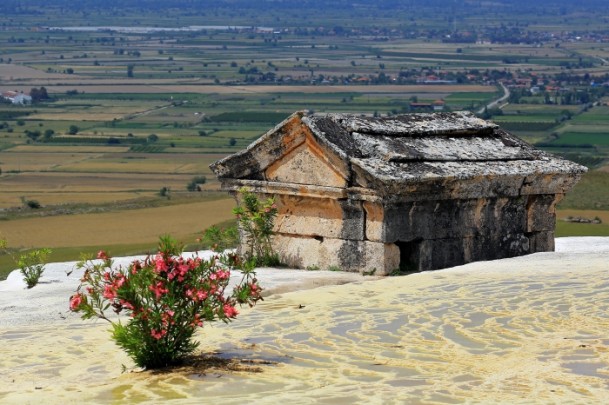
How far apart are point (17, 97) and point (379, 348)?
104 meters

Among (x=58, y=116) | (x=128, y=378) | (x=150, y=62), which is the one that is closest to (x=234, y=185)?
(x=128, y=378)

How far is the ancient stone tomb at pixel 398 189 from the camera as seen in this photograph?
12664mm

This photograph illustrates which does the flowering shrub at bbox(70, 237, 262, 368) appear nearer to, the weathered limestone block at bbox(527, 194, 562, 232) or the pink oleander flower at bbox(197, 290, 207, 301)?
the pink oleander flower at bbox(197, 290, 207, 301)

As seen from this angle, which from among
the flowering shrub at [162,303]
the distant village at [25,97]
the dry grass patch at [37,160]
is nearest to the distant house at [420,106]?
the dry grass patch at [37,160]

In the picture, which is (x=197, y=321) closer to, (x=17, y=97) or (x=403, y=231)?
(x=403, y=231)

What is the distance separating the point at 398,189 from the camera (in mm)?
12398

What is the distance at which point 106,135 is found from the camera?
79375mm

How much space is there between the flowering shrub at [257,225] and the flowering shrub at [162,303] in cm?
458

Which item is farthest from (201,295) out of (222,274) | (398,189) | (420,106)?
(420,106)

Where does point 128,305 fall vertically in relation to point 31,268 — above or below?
above

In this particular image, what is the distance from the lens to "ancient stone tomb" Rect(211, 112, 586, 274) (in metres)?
12.7

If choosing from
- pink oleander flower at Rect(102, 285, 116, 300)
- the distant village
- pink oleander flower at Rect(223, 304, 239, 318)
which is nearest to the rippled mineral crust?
pink oleander flower at Rect(223, 304, 239, 318)

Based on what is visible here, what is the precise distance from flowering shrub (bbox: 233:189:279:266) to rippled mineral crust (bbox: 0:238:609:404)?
1462 mm

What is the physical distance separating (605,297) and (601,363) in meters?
2.08
